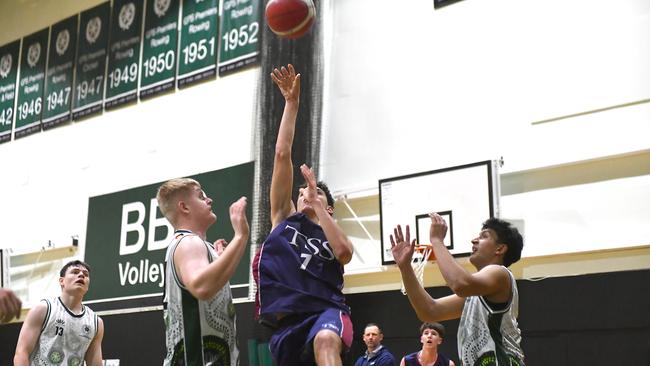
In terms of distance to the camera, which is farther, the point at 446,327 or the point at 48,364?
the point at 446,327

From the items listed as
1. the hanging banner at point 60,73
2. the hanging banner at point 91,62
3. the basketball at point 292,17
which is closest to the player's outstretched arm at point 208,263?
the basketball at point 292,17

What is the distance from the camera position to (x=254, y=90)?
11.9 m

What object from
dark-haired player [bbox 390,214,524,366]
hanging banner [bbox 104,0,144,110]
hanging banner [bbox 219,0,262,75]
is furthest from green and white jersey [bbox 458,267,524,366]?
hanging banner [bbox 104,0,144,110]

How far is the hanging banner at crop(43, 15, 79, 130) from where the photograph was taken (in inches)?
588

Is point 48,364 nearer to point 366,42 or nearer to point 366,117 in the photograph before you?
point 366,117

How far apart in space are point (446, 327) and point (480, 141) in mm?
2059

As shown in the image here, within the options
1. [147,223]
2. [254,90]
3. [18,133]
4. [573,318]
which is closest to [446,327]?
[573,318]

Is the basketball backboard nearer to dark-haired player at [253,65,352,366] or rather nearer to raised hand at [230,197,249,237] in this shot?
dark-haired player at [253,65,352,366]

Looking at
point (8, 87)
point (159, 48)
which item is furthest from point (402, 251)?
point (8, 87)

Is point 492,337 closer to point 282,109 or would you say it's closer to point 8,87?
point 282,109

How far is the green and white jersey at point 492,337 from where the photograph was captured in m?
4.66

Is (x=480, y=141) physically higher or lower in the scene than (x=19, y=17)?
lower

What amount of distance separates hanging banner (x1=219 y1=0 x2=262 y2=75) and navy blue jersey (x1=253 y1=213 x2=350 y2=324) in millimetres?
7281

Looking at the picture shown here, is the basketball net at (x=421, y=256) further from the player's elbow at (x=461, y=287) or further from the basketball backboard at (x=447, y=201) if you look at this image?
the player's elbow at (x=461, y=287)
